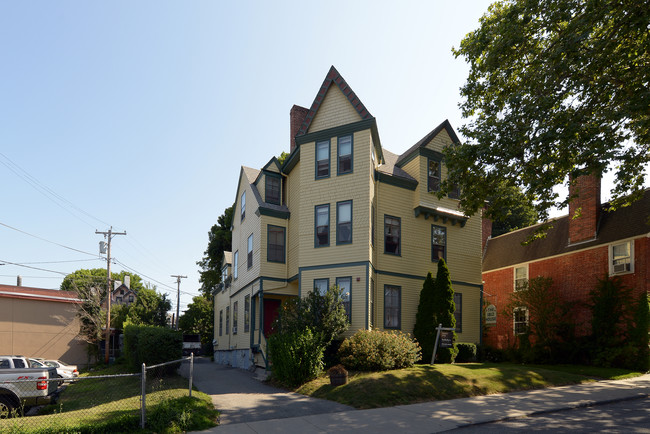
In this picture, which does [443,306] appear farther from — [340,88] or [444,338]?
[340,88]

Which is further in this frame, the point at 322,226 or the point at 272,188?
the point at 272,188

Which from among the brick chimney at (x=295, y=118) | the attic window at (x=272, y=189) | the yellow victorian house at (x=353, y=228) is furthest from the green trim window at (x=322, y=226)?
the brick chimney at (x=295, y=118)

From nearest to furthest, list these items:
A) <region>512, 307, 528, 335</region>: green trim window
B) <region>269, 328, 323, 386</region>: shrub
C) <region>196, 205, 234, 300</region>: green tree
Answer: <region>269, 328, 323, 386</region>: shrub
<region>512, 307, 528, 335</region>: green trim window
<region>196, 205, 234, 300</region>: green tree

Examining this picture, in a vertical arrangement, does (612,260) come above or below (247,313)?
above

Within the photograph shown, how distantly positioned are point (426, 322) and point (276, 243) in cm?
768

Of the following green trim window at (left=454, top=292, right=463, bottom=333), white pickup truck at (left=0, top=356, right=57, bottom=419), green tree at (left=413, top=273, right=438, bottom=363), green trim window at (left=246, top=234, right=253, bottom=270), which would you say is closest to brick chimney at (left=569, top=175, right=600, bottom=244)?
green trim window at (left=454, top=292, right=463, bottom=333)

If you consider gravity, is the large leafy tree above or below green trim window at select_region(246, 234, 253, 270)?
above

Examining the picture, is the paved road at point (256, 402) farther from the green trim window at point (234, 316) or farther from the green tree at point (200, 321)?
the green tree at point (200, 321)

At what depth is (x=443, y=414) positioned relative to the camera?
37.3ft

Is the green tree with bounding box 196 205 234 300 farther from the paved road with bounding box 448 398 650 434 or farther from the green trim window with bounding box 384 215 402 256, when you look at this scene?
the paved road with bounding box 448 398 650 434

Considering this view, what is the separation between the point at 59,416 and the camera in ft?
37.8

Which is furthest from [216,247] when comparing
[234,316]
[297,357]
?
[297,357]

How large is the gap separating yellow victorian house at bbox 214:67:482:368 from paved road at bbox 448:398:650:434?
849cm

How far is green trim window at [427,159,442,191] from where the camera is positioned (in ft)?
73.9
